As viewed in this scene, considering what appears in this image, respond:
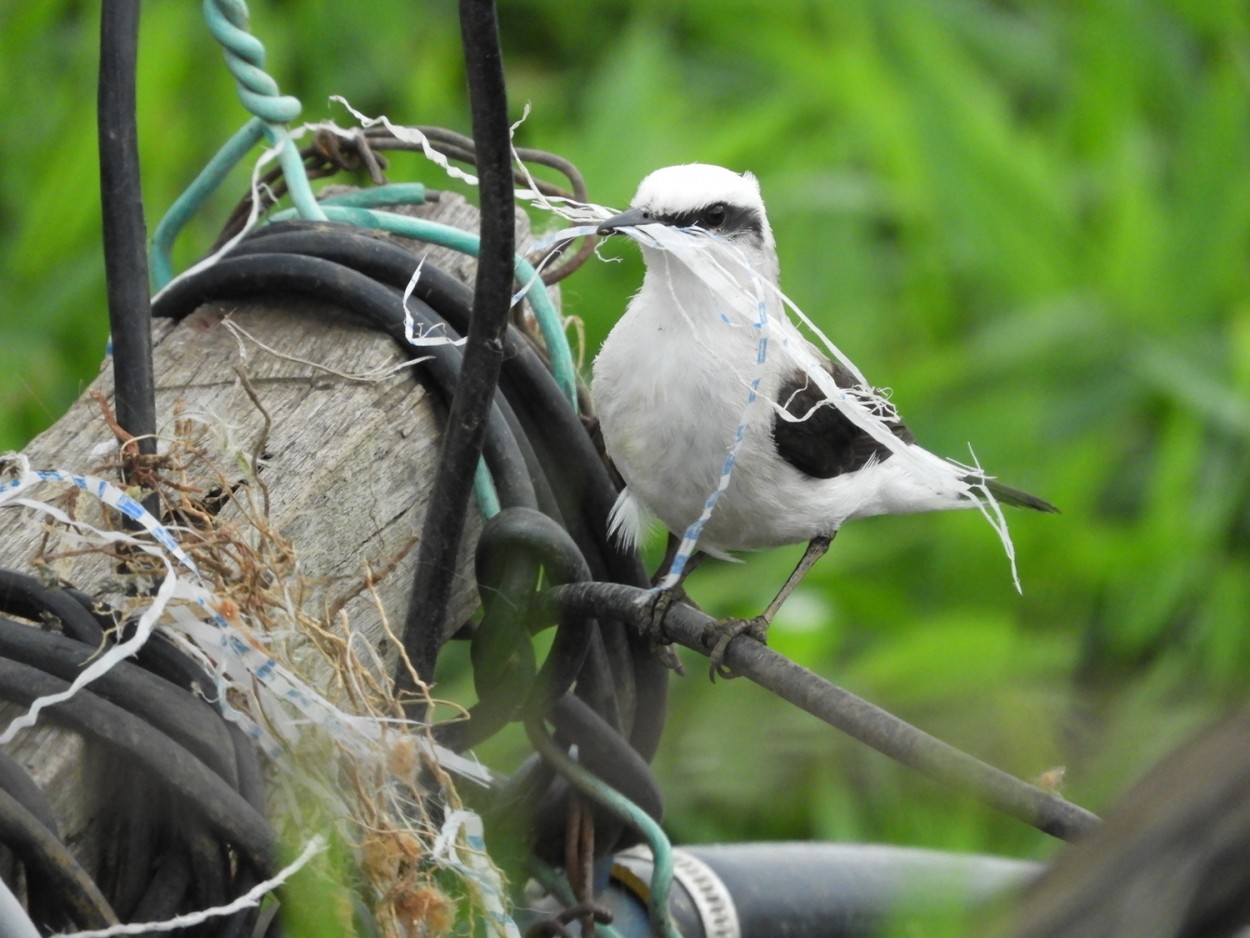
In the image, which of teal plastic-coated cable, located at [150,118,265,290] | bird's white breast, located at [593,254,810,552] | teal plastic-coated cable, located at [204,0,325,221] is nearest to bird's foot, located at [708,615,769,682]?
bird's white breast, located at [593,254,810,552]

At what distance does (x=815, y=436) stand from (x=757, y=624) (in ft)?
0.88

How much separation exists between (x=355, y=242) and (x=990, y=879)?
1025mm

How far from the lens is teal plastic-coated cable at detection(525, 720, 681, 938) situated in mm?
1502

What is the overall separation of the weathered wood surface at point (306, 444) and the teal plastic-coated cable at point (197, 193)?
204mm

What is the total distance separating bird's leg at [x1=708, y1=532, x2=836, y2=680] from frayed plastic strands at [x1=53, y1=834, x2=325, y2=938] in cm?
53

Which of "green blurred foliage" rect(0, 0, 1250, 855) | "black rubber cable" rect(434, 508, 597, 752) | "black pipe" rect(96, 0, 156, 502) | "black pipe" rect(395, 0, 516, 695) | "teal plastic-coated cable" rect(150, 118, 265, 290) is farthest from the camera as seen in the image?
"green blurred foliage" rect(0, 0, 1250, 855)

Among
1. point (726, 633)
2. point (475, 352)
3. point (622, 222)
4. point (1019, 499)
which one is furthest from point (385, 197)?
point (1019, 499)

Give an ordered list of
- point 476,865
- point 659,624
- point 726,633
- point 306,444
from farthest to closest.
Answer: point 726,633, point 659,624, point 306,444, point 476,865

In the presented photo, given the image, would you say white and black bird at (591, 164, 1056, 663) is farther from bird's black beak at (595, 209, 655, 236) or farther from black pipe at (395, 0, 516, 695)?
black pipe at (395, 0, 516, 695)

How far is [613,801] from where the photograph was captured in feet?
4.93

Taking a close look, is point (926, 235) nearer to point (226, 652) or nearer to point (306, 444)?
point (306, 444)

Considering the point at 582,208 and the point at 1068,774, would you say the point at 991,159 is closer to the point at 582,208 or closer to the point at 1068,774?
the point at 582,208

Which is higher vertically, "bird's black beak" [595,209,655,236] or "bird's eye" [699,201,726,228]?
"bird's eye" [699,201,726,228]

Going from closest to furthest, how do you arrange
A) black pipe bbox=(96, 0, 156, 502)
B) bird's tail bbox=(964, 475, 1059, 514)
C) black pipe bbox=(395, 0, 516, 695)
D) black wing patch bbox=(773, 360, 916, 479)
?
1. black pipe bbox=(395, 0, 516, 695)
2. black pipe bbox=(96, 0, 156, 502)
3. black wing patch bbox=(773, 360, 916, 479)
4. bird's tail bbox=(964, 475, 1059, 514)
